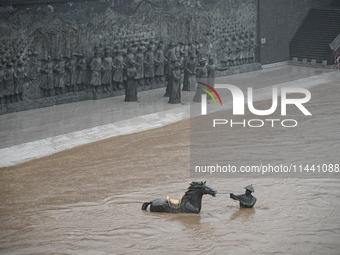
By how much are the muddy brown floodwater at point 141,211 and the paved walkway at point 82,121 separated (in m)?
0.71

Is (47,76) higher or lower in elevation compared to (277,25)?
lower

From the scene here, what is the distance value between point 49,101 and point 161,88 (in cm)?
459

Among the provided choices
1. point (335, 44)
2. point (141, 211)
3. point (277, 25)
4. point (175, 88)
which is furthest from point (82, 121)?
point (335, 44)

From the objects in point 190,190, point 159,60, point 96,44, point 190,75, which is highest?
point 96,44

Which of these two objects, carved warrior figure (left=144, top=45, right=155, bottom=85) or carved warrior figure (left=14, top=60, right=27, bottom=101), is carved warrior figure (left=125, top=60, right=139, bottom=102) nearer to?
carved warrior figure (left=144, top=45, right=155, bottom=85)

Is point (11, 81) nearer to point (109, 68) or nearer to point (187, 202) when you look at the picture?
point (109, 68)

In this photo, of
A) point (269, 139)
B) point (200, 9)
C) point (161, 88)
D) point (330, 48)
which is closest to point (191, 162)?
point (269, 139)

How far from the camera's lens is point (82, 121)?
21250mm

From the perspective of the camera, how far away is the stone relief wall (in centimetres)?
2219

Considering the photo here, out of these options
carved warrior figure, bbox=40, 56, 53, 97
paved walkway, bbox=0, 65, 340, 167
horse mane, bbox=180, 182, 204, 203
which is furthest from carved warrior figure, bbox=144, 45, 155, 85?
horse mane, bbox=180, 182, 204, 203

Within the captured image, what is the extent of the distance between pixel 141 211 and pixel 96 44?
10.4 m

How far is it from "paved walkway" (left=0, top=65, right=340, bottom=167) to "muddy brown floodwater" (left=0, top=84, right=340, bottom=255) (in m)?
0.71

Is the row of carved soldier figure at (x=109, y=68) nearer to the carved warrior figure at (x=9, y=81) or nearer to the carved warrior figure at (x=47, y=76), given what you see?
the carved warrior figure at (x=47, y=76)

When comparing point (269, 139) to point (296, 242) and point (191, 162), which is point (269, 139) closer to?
point (191, 162)
